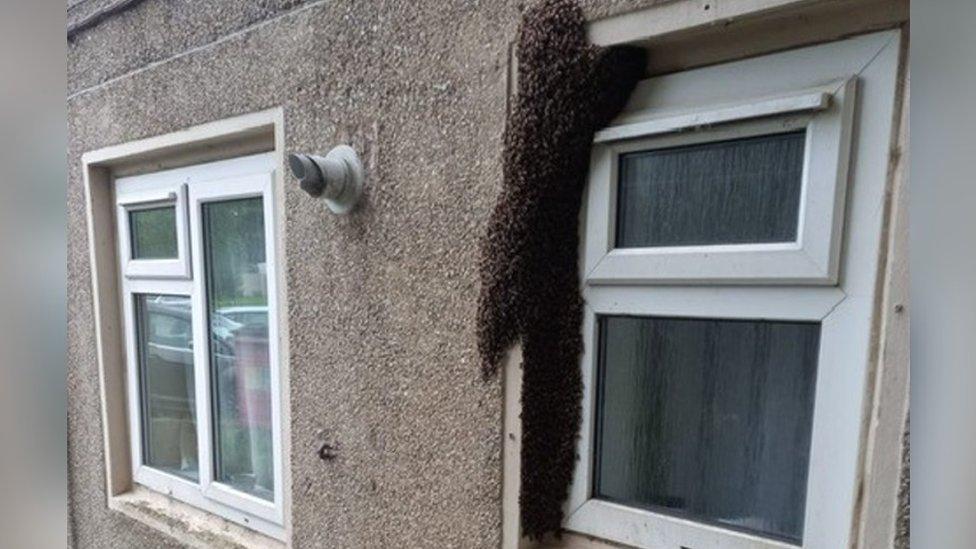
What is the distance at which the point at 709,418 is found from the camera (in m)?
1.42

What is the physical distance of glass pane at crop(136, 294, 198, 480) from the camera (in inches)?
113

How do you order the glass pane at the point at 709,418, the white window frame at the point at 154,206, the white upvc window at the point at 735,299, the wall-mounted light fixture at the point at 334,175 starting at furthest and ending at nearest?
the white window frame at the point at 154,206 → the wall-mounted light fixture at the point at 334,175 → the glass pane at the point at 709,418 → the white upvc window at the point at 735,299

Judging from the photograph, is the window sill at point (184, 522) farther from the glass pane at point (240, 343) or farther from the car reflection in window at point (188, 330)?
the car reflection in window at point (188, 330)

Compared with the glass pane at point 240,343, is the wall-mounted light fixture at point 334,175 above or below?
above

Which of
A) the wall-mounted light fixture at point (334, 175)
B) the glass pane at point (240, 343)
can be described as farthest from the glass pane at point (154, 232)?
the wall-mounted light fixture at point (334, 175)

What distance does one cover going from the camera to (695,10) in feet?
4.11

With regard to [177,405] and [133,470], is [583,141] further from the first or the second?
[133,470]

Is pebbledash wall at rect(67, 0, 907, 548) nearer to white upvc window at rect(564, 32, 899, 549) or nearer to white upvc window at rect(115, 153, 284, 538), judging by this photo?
white upvc window at rect(564, 32, 899, 549)

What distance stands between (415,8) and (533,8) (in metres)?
0.45

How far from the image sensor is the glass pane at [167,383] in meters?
2.88

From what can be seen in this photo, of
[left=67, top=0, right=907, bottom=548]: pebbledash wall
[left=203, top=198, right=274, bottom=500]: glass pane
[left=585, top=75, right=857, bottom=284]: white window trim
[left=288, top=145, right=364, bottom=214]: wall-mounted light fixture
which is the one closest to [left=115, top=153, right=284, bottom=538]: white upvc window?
[left=203, top=198, right=274, bottom=500]: glass pane

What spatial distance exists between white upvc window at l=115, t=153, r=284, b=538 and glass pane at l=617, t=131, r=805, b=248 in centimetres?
161

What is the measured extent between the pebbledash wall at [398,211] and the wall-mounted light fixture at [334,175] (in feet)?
0.17
